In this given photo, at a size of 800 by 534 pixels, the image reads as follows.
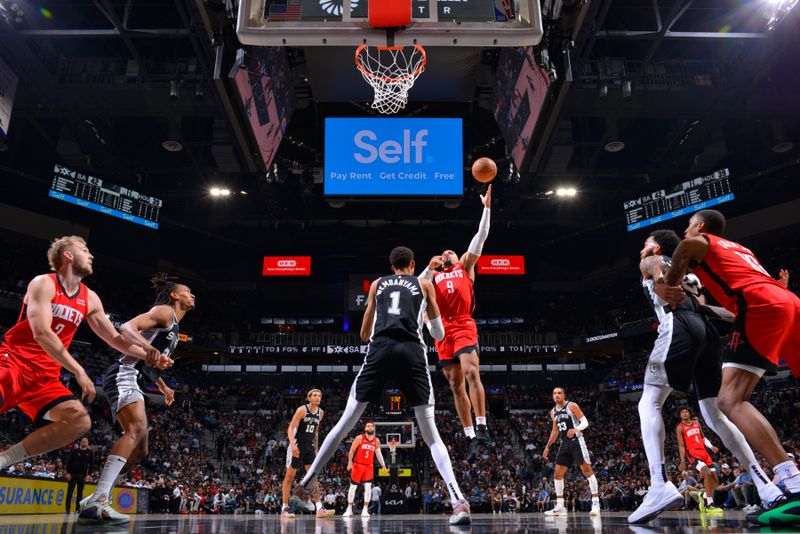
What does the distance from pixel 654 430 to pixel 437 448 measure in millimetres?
1812

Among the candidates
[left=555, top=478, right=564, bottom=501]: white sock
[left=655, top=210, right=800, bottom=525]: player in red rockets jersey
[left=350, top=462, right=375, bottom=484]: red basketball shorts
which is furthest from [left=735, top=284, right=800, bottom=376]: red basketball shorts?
[left=350, top=462, right=375, bottom=484]: red basketball shorts

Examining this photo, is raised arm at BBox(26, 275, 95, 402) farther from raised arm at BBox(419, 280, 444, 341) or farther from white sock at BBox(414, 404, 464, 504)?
raised arm at BBox(419, 280, 444, 341)

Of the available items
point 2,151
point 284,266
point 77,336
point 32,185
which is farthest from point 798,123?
point 77,336

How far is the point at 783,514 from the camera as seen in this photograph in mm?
3734

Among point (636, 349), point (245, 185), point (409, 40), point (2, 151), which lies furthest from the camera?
point (636, 349)

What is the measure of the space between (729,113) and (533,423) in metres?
19.0

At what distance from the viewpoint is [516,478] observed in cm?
2553

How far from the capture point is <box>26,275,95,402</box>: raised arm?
4434 millimetres

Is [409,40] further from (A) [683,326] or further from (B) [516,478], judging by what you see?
(B) [516,478]

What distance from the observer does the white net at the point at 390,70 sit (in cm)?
1125

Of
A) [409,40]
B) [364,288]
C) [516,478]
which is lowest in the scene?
[516,478]

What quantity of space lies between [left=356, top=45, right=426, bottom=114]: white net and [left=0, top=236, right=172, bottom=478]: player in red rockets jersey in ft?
22.9

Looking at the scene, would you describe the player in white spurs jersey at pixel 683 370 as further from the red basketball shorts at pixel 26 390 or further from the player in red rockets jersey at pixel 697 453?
the player in red rockets jersey at pixel 697 453

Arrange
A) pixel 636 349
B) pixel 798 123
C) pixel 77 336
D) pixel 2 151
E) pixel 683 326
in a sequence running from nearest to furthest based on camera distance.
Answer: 1. pixel 683 326
2. pixel 798 123
3. pixel 2 151
4. pixel 77 336
5. pixel 636 349
